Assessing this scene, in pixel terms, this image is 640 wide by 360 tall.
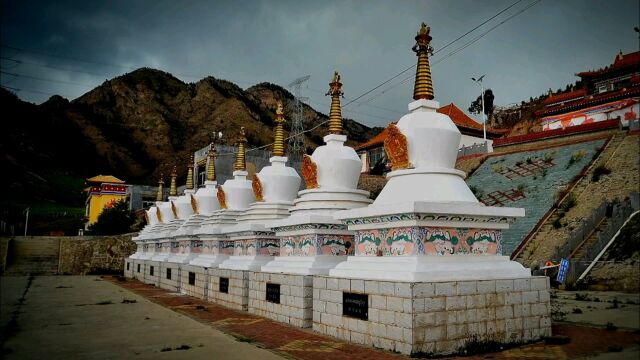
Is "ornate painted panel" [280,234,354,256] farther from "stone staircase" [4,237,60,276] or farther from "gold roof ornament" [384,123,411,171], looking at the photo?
"stone staircase" [4,237,60,276]

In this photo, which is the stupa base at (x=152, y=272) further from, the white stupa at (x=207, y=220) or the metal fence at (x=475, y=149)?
the metal fence at (x=475, y=149)

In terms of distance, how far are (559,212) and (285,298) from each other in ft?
55.9

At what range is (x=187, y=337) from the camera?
8383 millimetres

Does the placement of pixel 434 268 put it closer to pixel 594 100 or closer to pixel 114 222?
pixel 594 100

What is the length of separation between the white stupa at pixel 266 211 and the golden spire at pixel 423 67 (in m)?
5.36

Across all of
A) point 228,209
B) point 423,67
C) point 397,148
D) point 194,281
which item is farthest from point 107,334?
point 423,67

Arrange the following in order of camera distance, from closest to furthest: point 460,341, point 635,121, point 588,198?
point 460,341
point 588,198
point 635,121

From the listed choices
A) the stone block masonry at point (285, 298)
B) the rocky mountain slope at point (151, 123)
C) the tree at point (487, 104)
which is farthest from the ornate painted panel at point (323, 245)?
the rocky mountain slope at point (151, 123)

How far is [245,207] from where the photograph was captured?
52.0ft

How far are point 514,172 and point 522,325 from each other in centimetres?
2369

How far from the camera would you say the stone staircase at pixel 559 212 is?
1994 centimetres

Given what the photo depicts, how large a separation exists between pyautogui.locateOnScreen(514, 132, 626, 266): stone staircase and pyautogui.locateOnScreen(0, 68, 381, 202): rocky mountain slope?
64.0 metres

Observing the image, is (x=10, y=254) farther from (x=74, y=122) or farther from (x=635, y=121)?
(x=74, y=122)

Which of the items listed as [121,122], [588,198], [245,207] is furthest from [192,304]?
[121,122]
